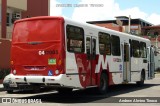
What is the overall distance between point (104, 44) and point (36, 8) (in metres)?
22.9

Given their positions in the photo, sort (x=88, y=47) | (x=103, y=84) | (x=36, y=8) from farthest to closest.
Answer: (x=36, y=8)
(x=103, y=84)
(x=88, y=47)

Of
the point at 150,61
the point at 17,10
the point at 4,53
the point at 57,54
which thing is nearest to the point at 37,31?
the point at 57,54

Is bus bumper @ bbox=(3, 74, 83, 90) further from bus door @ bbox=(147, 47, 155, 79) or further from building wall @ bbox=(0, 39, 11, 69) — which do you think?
building wall @ bbox=(0, 39, 11, 69)

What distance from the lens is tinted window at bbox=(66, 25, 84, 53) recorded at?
1531 cm

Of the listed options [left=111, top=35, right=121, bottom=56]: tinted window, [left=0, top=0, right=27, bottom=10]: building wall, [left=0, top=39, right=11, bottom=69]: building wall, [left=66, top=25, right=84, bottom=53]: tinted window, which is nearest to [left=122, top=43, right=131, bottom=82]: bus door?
[left=111, top=35, right=121, bottom=56]: tinted window

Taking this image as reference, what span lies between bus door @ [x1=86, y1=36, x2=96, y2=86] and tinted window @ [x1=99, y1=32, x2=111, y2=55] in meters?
0.84

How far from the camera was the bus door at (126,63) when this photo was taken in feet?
69.9

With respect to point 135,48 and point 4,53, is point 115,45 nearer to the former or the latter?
point 135,48

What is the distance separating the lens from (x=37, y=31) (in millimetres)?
15523

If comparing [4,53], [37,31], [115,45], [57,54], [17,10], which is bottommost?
[4,53]

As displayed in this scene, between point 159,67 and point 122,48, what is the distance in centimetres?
4795

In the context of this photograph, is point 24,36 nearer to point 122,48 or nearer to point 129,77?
Result: point 122,48

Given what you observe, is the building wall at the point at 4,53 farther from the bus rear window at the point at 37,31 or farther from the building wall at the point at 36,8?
the bus rear window at the point at 37,31

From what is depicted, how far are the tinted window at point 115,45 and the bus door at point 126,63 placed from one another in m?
0.91
